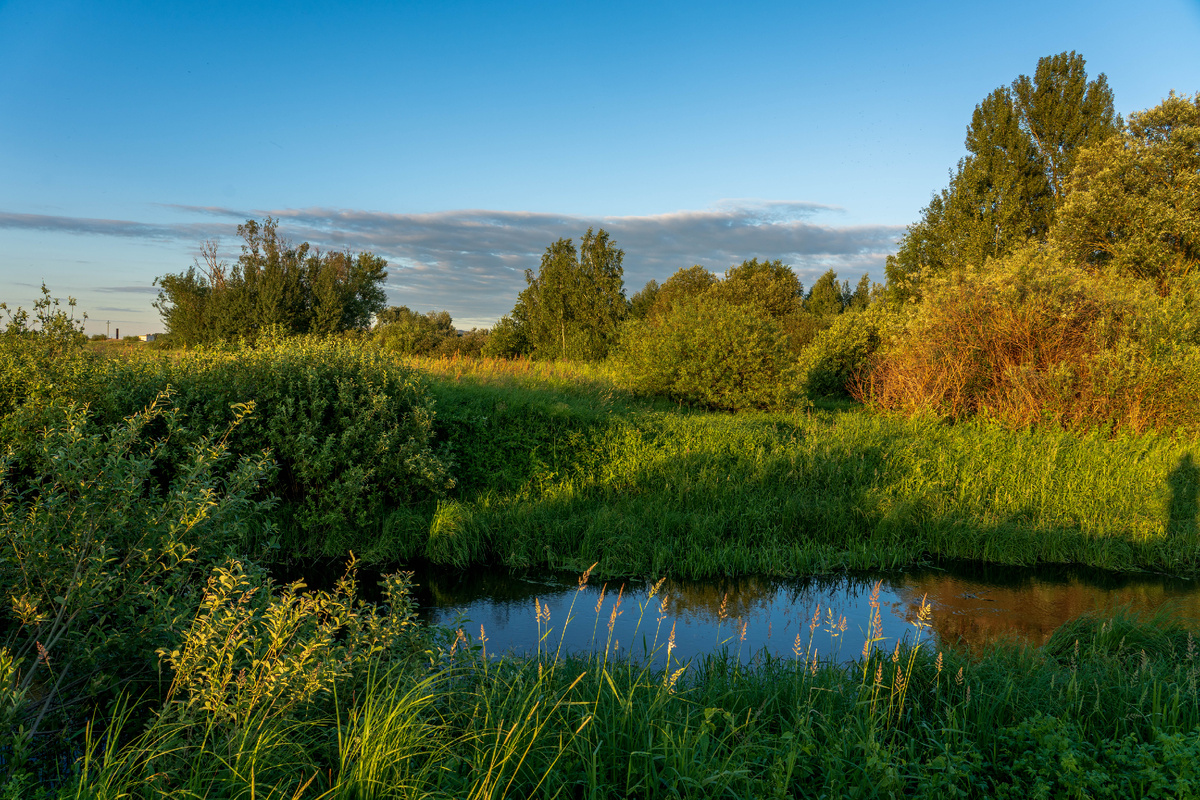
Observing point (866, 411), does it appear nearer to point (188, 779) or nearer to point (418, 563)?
point (418, 563)

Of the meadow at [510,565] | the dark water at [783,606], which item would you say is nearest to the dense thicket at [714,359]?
the meadow at [510,565]

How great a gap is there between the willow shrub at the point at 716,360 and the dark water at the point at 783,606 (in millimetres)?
6522

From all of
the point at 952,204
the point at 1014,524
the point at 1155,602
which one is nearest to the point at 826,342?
the point at 952,204

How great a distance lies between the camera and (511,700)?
11.5 ft

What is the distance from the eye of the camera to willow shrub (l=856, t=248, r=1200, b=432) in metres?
11.8

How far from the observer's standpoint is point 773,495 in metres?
9.32

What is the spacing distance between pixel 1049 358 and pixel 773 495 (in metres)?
7.62

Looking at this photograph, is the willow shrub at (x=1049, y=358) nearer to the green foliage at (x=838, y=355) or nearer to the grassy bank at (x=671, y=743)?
the green foliage at (x=838, y=355)

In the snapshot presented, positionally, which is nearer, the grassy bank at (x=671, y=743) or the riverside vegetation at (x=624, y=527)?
the grassy bank at (x=671, y=743)

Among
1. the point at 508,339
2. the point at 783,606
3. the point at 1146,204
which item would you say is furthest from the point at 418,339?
the point at 1146,204

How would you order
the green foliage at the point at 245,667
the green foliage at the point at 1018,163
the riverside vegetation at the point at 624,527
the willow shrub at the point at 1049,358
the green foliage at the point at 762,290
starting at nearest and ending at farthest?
the green foliage at the point at 245,667 → the riverside vegetation at the point at 624,527 → the willow shrub at the point at 1049,358 → the green foliage at the point at 1018,163 → the green foliage at the point at 762,290

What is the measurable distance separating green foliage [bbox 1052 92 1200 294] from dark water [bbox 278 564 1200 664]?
17.4 m

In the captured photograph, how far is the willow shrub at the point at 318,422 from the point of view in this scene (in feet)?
27.0

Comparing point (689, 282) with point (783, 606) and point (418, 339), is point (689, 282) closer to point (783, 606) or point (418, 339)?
point (418, 339)
